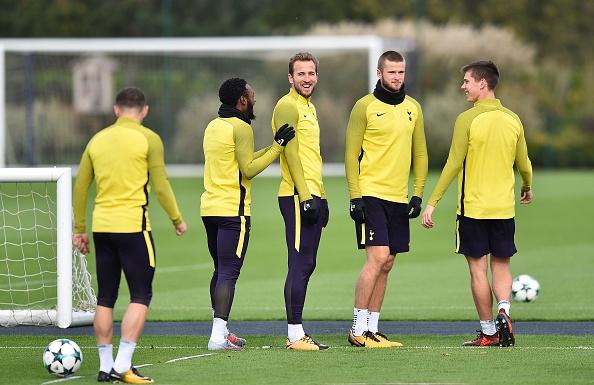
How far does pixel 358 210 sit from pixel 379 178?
0.31 m

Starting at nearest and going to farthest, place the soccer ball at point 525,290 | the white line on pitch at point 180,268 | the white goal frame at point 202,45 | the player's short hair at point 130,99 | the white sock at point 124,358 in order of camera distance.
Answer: the white sock at point 124,358, the player's short hair at point 130,99, the soccer ball at point 525,290, the white line on pitch at point 180,268, the white goal frame at point 202,45

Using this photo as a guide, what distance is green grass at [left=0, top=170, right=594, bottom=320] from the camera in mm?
14219

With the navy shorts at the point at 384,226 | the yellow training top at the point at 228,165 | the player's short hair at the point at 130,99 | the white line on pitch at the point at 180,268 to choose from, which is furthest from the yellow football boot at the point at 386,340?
the white line on pitch at the point at 180,268

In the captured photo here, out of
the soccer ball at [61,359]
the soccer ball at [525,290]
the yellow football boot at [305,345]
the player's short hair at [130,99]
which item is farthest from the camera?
the soccer ball at [525,290]

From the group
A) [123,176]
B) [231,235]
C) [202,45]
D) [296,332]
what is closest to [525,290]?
[296,332]

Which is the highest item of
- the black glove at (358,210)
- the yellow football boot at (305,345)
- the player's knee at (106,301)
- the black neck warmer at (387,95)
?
the black neck warmer at (387,95)

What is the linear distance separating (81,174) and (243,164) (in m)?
1.70

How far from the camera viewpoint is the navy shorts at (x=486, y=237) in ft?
36.6

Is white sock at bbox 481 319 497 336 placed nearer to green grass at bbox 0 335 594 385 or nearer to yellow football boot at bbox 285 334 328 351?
green grass at bbox 0 335 594 385

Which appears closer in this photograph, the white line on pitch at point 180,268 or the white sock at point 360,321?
the white sock at point 360,321

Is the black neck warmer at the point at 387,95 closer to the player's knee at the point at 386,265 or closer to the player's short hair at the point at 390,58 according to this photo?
the player's short hair at the point at 390,58

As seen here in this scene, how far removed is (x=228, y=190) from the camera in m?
A: 11.0

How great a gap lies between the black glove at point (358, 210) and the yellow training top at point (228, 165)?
0.77m

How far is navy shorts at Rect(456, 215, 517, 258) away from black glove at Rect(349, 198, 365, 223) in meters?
0.81
